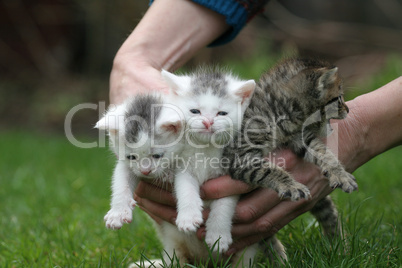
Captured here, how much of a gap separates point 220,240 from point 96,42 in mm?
8021

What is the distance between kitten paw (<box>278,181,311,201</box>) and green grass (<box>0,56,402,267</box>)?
0.28m

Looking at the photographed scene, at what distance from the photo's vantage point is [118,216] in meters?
Answer: 2.10

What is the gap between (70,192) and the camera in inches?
168

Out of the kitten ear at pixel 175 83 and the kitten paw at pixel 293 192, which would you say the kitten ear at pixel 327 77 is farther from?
the kitten ear at pixel 175 83

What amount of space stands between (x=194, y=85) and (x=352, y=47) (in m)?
6.27

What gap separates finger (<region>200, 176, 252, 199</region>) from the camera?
212 centimetres

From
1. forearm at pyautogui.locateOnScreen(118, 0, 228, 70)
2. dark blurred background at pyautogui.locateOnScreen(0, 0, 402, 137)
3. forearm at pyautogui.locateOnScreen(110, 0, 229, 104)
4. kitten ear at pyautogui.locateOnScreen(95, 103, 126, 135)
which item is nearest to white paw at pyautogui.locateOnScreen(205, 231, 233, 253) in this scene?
kitten ear at pyautogui.locateOnScreen(95, 103, 126, 135)

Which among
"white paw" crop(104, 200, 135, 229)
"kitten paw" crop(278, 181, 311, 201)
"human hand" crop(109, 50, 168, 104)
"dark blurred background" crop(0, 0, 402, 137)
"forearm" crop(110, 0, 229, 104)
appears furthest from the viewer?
"dark blurred background" crop(0, 0, 402, 137)

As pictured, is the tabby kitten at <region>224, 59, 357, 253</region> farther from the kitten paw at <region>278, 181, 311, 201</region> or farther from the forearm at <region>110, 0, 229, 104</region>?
the forearm at <region>110, 0, 229, 104</region>

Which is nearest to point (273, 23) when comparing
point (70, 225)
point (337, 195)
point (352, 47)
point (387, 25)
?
point (352, 47)

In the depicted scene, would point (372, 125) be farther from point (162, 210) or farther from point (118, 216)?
point (118, 216)

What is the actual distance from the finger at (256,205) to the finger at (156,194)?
0.32 meters

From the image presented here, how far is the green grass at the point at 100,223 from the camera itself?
2.18m

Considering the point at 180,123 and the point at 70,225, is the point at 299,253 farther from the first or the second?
the point at 70,225
